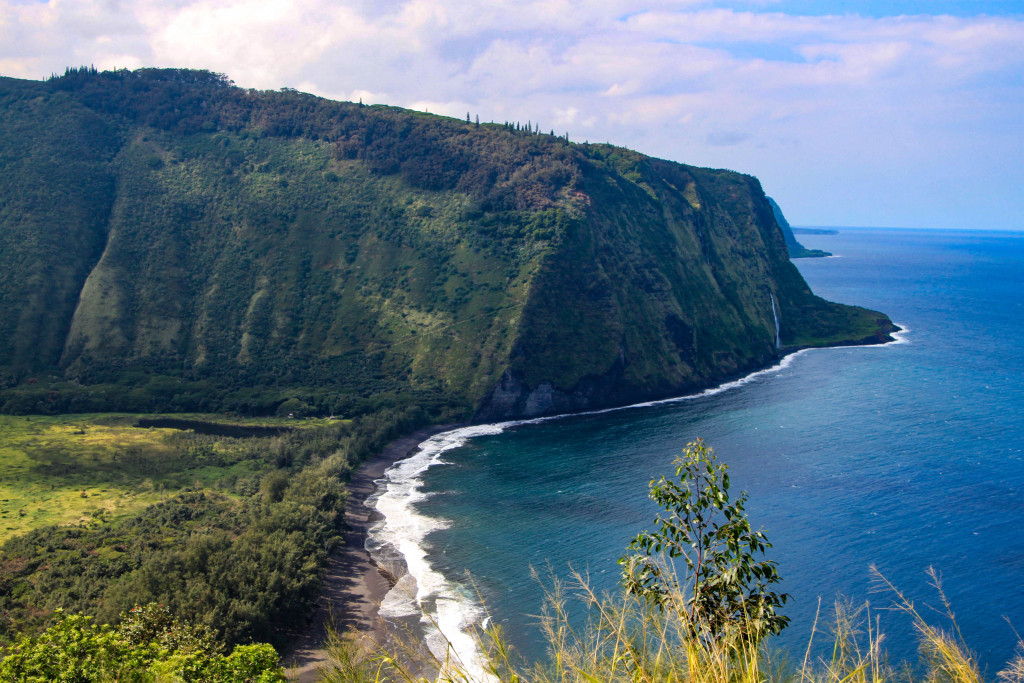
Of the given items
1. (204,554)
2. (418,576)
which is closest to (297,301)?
(418,576)

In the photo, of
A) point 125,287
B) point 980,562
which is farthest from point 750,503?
point 125,287

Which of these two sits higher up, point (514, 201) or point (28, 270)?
point (514, 201)

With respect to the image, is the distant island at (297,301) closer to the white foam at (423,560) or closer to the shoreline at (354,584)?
the shoreline at (354,584)

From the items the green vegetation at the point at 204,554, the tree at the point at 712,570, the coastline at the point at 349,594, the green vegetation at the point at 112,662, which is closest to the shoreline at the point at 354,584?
the coastline at the point at 349,594

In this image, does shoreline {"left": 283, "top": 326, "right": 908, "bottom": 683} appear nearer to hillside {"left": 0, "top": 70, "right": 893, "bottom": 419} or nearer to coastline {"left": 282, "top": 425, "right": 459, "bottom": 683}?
coastline {"left": 282, "top": 425, "right": 459, "bottom": 683}

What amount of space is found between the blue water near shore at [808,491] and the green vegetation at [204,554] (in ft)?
32.2

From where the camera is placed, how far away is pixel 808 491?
2662 inches

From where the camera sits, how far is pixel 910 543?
55.2 meters

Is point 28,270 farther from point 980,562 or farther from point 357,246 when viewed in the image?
point 980,562

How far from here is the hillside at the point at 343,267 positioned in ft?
340

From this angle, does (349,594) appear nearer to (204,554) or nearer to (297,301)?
(204,554)

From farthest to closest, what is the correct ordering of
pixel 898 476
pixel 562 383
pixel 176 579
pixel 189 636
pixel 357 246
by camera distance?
pixel 357 246 < pixel 562 383 < pixel 898 476 < pixel 176 579 < pixel 189 636

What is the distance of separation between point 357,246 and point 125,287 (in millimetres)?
34772

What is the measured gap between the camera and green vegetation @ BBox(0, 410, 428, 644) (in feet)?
138
